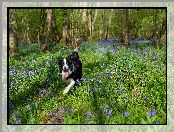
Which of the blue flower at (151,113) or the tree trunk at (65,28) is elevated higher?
the tree trunk at (65,28)

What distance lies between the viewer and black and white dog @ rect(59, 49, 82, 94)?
4.16 m

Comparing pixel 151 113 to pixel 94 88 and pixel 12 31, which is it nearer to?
pixel 94 88

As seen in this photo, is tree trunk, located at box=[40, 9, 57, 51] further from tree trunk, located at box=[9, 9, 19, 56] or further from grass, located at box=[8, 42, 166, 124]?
tree trunk, located at box=[9, 9, 19, 56]

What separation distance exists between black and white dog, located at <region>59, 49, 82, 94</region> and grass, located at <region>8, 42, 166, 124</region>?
0.04 meters

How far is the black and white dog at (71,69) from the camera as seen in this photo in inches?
164

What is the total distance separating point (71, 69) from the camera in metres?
4.15

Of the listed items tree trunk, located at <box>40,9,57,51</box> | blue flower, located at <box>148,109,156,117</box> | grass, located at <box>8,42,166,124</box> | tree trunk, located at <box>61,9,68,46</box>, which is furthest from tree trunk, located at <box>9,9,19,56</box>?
blue flower, located at <box>148,109,156,117</box>

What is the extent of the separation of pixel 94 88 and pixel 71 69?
0.24m

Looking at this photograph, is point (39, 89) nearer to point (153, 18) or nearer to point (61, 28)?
point (61, 28)

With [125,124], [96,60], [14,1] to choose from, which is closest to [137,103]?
[125,124]

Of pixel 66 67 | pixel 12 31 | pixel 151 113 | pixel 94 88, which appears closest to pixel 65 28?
pixel 66 67

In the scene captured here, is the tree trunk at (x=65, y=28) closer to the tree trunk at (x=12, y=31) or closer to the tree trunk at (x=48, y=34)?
the tree trunk at (x=48, y=34)

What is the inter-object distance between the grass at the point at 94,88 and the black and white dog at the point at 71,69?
0.04 metres

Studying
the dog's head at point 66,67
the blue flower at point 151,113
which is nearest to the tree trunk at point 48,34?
the dog's head at point 66,67
